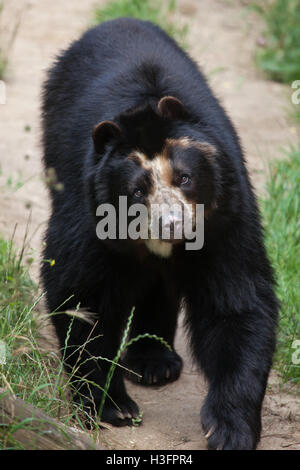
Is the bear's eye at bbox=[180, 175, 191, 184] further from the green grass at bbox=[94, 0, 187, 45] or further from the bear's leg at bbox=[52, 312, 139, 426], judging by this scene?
the green grass at bbox=[94, 0, 187, 45]

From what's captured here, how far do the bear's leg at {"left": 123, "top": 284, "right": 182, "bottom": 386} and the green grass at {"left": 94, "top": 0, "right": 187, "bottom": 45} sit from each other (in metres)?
4.71

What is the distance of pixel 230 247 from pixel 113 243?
595 millimetres

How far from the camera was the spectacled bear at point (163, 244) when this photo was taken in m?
4.26

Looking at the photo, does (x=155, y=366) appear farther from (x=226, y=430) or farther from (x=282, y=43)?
(x=282, y=43)

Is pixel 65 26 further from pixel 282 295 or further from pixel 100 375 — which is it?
pixel 100 375

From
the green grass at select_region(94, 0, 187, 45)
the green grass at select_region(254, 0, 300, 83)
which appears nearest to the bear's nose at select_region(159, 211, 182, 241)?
the green grass at select_region(94, 0, 187, 45)

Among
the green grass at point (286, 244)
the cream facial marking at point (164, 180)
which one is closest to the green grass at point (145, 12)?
the green grass at point (286, 244)

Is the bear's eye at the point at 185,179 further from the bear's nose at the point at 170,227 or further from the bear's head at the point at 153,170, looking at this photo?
the bear's nose at the point at 170,227

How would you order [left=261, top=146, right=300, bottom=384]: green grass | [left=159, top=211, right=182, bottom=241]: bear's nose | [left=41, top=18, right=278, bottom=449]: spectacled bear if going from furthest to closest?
[left=261, top=146, right=300, bottom=384]: green grass
[left=41, top=18, right=278, bottom=449]: spectacled bear
[left=159, top=211, right=182, bottom=241]: bear's nose

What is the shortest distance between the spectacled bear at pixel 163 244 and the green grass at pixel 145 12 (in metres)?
4.74

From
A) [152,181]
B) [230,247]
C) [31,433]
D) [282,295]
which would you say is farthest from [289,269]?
[31,433]

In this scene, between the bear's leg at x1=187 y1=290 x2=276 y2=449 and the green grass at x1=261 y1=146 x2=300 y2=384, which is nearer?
the bear's leg at x1=187 y1=290 x2=276 y2=449

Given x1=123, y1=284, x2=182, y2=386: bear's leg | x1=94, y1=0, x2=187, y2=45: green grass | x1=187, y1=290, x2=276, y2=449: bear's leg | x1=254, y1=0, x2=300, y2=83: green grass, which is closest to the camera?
x1=187, y1=290, x2=276, y2=449: bear's leg

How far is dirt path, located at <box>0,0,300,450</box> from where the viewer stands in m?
4.75
